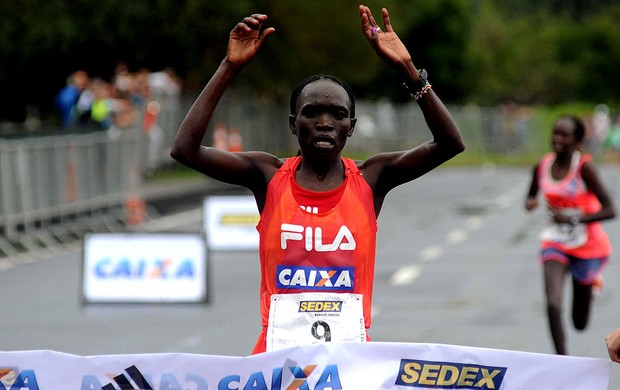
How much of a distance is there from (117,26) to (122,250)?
2239cm

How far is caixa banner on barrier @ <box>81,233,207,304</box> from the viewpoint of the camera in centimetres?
1395

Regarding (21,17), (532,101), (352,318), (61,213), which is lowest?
(352,318)

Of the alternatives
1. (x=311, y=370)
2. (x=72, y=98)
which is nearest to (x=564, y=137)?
(x=311, y=370)

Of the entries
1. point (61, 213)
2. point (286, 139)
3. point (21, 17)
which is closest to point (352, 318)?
point (61, 213)

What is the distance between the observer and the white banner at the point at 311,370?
205 inches

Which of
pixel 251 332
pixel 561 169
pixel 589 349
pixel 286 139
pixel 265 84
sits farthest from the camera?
pixel 286 139

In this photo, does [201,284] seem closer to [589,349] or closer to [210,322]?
[210,322]

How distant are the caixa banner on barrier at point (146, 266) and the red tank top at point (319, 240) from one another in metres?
8.54

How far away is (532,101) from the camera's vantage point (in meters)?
124

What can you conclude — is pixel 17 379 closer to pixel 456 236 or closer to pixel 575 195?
pixel 575 195

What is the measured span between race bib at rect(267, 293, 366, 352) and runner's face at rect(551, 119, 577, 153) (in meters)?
5.90

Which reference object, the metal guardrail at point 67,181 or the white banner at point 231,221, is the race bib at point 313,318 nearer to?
the white banner at point 231,221

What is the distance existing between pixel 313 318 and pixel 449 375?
51cm

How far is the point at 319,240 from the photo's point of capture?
5262 millimetres
